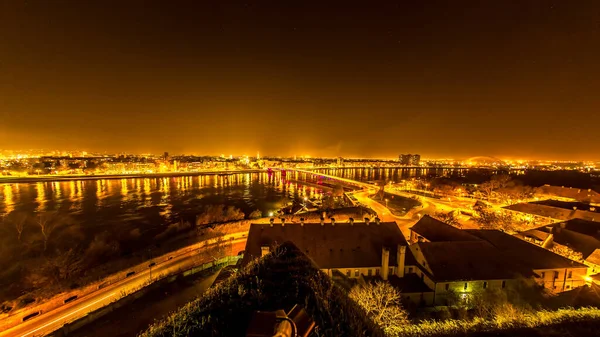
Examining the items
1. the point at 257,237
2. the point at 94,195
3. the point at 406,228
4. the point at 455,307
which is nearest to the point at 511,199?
the point at 406,228

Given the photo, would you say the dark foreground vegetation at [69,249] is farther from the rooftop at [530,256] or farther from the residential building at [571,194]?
the residential building at [571,194]

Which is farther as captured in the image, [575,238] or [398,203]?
[398,203]

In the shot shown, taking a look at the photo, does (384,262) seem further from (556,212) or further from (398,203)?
(398,203)

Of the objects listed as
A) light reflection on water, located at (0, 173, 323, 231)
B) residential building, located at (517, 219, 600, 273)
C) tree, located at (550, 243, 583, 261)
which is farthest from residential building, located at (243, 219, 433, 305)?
light reflection on water, located at (0, 173, 323, 231)

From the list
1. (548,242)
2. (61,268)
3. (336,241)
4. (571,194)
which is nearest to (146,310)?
(61,268)

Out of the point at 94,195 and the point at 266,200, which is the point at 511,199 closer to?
the point at 266,200

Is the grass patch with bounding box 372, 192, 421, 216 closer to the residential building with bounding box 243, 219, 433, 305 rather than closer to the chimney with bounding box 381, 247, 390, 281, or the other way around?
the residential building with bounding box 243, 219, 433, 305
